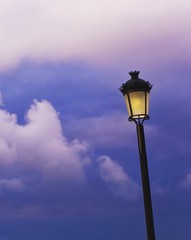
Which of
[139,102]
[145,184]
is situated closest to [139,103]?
[139,102]

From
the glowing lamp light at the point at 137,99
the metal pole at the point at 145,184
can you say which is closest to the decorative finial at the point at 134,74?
the glowing lamp light at the point at 137,99

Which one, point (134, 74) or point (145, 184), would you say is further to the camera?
point (134, 74)

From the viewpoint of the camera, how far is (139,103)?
11680mm

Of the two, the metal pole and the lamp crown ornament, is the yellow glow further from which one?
the metal pole

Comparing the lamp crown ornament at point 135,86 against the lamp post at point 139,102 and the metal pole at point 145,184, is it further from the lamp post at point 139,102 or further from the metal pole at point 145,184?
the metal pole at point 145,184

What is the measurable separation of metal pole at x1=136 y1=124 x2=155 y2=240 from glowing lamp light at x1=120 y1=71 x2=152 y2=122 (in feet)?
0.80

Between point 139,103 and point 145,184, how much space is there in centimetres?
173

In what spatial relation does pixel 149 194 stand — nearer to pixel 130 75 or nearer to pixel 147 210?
pixel 147 210

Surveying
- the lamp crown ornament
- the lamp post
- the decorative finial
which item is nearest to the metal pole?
the lamp post

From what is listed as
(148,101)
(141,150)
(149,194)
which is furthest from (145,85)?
(149,194)

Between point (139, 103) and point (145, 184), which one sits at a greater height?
point (139, 103)

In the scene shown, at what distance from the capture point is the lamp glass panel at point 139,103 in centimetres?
1167

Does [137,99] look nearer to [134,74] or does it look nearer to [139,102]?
[139,102]

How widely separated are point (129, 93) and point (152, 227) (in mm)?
2837
